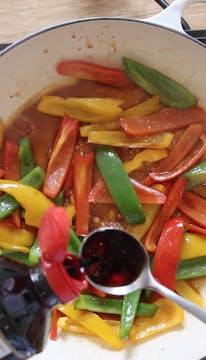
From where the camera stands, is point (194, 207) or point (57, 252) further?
point (194, 207)

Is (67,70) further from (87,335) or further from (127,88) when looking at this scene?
(87,335)

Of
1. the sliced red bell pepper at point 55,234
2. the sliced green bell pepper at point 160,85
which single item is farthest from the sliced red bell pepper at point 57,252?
the sliced green bell pepper at point 160,85

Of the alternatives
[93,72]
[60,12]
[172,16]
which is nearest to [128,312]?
[93,72]

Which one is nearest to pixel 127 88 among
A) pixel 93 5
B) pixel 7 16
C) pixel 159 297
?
pixel 93 5

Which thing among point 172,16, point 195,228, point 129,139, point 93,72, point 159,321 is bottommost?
point 159,321

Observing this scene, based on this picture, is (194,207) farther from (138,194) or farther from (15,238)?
(15,238)

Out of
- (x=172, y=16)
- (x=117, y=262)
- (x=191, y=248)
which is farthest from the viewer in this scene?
(x=191, y=248)

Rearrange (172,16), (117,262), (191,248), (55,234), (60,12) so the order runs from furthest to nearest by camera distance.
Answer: (60,12) → (191,248) → (172,16) → (117,262) → (55,234)

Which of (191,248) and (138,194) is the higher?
(138,194)
